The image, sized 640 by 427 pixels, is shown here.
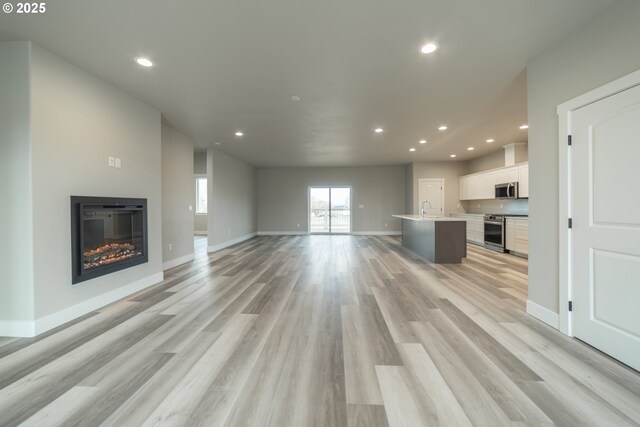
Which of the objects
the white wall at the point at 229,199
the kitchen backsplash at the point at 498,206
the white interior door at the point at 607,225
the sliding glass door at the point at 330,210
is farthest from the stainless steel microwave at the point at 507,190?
the white wall at the point at 229,199

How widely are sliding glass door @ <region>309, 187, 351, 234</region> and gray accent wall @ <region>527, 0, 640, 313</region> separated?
25.1 feet

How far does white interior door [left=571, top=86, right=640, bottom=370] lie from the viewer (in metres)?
1.85

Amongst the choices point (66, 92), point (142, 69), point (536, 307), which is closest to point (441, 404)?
point (536, 307)

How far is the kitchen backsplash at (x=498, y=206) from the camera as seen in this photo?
21.2 ft

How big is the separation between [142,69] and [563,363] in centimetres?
470

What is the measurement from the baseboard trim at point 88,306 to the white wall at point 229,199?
3054mm

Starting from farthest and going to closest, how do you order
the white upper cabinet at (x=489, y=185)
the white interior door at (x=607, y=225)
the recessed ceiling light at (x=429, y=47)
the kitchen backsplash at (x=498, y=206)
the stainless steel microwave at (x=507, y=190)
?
the white upper cabinet at (x=489, y=185) → the kitchen backsplash at (x=498, y=206) → the stainless steel microwave at (x=507, y=190) → the recessed ceiling light at (x=429, y=47) → the white interior door at (x=607, y=225)

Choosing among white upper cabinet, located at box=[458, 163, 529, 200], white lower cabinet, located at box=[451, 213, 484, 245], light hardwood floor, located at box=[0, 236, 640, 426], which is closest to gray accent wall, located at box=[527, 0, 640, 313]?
light hardwood floor, located at box=[0, 236, 640, 426]

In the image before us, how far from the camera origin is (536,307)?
2656 millimetres

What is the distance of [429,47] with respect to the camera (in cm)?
248

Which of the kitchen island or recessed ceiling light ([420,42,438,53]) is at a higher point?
recessed ceiling light ([420,42,438,53])

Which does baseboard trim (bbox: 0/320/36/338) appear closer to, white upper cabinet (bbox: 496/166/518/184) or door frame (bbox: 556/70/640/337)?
door frame (bbox: 556/70/640/337)

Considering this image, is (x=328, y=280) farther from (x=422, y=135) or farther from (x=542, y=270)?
(x=422, y=135)

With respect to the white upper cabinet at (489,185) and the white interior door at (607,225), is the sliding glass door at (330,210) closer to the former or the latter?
the white upper cabinet at (489,185)
